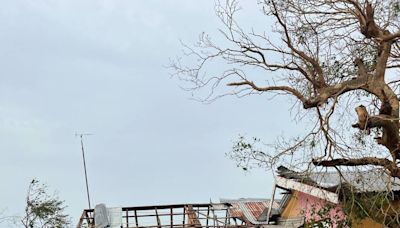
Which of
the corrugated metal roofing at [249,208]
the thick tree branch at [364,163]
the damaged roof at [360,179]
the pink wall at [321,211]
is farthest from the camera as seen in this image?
the corrugated metal roofing at [249,208]

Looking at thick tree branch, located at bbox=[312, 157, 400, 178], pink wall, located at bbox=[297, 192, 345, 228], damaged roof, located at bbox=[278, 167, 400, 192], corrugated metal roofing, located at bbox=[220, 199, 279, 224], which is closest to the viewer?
thick tree branch, located at bbox=[312, 157, 400, 178]

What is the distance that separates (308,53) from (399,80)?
163cm

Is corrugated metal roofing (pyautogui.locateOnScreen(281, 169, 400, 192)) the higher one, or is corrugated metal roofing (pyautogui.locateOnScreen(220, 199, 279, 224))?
corrugated metal roofing (pyautogui.locateOnScreen(281, 169, 400, 192))

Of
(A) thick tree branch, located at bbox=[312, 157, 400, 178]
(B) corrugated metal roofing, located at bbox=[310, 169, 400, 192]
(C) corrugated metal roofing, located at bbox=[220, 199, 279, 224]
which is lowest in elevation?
(C) corrugated metal roofing, located at bbox=[220, 199, 279, 224]

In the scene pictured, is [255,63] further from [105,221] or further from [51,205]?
[51,205]

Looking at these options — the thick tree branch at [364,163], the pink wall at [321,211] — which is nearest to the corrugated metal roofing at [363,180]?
the thick tree branch at [364,163]

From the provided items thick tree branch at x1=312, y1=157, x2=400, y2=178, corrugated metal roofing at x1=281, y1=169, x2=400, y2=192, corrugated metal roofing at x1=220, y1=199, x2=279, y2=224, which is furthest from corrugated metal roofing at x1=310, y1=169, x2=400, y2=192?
corrugated metal roofing at x1=220, y1=199, x2=279, y2=224

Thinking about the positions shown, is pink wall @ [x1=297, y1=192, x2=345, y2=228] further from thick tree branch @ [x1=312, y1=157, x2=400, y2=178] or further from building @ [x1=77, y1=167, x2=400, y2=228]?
thick tree branch @ [x1=312, y1=157, x2=400, y2=178]

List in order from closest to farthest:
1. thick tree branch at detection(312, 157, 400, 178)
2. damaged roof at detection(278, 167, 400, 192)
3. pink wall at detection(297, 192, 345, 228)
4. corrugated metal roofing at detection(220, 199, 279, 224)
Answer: thick tree branch at detection(312, 157, 400, 178) < damaged roof at detection(278, 167, 400, 192) < pink wall at detection(297, 192, 345, 228) < corrugated metal roofing at detection(220, 199, 279, 224)

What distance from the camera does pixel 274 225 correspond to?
10.7 meters

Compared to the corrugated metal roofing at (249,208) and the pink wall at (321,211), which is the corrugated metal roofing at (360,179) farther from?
the corrugated metal roofing at (249,208)

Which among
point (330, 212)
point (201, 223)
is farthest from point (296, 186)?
point (201, 223)

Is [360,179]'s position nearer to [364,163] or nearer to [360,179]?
[360,179]

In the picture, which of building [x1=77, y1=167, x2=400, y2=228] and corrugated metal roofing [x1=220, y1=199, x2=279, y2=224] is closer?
building [x1=77, y1=167, x2=400, y2=228]
